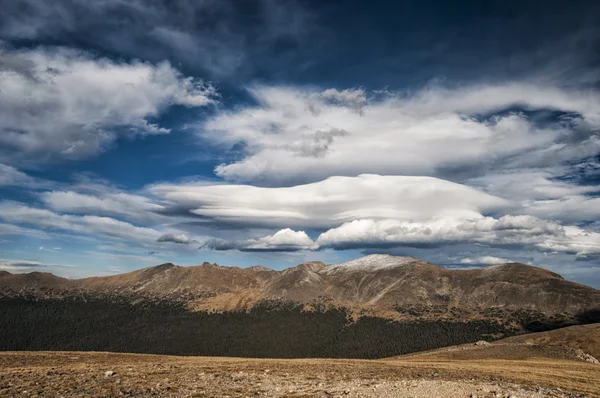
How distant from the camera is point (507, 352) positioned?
372 ft

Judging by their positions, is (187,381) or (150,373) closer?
(187,381)

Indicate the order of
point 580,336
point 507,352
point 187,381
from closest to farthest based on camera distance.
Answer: point 187,381 → point 507,352 → point 580,336

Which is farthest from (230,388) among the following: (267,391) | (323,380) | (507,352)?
(507,352)

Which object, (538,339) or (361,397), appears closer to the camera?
(361,397)

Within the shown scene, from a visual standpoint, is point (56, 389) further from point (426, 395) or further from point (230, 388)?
point (426, 395)

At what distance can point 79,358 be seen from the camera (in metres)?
67.8

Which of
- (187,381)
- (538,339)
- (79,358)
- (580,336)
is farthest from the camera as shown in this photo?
(538,339)

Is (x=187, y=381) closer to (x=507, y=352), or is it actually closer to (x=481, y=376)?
(x=481, y=376)

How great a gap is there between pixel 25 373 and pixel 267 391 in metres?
28.8

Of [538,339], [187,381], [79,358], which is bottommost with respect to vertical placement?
[538,339]

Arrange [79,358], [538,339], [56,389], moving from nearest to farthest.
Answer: [56,389], [79,358], [538,339]

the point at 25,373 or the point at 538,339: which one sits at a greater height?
the point at 25,373

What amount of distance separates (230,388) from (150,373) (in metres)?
14.5

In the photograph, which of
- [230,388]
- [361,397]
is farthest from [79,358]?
[361,397]
